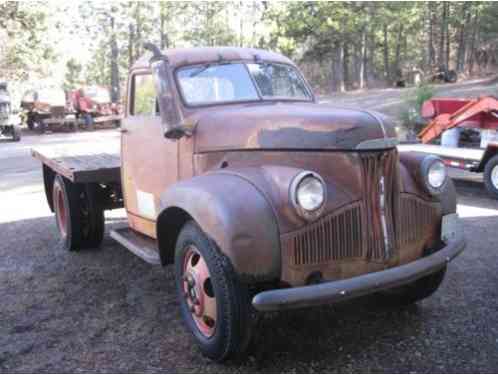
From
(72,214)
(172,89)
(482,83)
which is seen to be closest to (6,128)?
(72,214)

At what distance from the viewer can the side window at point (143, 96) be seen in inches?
179

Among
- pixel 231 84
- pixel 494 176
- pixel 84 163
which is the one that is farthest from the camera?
pixel 494 176

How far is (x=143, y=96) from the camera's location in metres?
4.72

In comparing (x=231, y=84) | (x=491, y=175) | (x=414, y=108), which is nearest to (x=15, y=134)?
(x=414, y=108)

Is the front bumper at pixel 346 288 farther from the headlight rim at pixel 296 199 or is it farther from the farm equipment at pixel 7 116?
the farm equipment at pixel 7 116

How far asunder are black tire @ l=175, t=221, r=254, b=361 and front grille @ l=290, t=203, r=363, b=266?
1.18 ft

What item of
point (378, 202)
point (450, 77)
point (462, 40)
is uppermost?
point (462, 40)

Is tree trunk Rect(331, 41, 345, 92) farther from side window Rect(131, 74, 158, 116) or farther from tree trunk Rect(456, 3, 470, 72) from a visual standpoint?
side window Rect(131, 74, 158, 116)

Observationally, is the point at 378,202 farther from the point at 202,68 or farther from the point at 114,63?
the point at 114,63

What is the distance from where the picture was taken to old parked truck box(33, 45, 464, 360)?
3.03 meters

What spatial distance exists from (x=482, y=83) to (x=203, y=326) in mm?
27609

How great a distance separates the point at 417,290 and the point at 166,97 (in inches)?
88.1

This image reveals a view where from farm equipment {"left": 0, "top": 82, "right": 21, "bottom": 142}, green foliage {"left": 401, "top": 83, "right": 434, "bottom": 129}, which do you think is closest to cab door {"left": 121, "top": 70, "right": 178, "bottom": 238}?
green foliage {"left": 401, "top": 83, "right": 434, "bottom": 129}

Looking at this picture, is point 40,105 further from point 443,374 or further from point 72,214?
point 443,374
